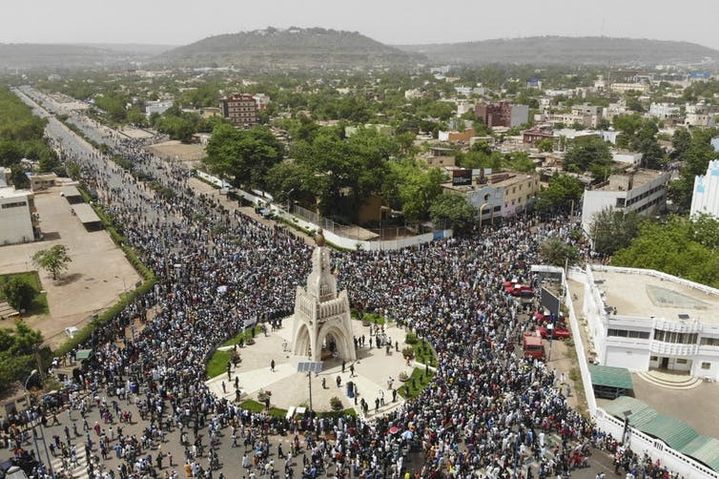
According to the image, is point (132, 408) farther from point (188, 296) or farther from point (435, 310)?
point (435, 310)

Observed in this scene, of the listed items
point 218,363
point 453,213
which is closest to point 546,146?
point 453,213

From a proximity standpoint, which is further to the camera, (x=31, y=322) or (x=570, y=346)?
(x=31, y=322)

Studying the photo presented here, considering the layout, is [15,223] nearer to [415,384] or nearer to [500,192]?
[415,384]

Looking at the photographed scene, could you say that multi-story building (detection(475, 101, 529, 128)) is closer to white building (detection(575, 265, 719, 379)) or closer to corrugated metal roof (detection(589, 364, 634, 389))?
white building (detection(575, 265, 719, 379))

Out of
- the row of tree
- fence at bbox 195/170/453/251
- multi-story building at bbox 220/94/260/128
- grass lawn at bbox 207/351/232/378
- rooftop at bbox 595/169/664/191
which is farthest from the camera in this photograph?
multi-story building at bbox 220/94/260/128

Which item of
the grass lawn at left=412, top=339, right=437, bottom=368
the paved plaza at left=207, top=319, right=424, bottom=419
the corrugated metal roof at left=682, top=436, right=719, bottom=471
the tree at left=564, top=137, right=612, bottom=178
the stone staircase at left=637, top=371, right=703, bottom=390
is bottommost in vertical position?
the paved plaza at left=207, top=319, right=424, bottom=419

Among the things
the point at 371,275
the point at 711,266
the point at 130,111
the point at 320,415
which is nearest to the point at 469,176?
the point at 371,275

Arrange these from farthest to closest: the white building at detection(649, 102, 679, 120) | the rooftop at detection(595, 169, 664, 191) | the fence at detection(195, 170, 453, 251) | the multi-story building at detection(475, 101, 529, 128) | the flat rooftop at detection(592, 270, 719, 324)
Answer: the white building at detection(649, 102, 679, 120), the multi-story building at detection(475, 101, 529, 128), the rooftop at detection(595, 169, 664, 191), the fence at detection(195, 170, 453, 251), the flat rooftop at detection(592, 270, 719, 324)

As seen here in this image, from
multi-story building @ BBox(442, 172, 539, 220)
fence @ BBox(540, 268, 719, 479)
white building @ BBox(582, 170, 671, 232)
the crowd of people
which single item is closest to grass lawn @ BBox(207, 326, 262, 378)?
the crowd of people
